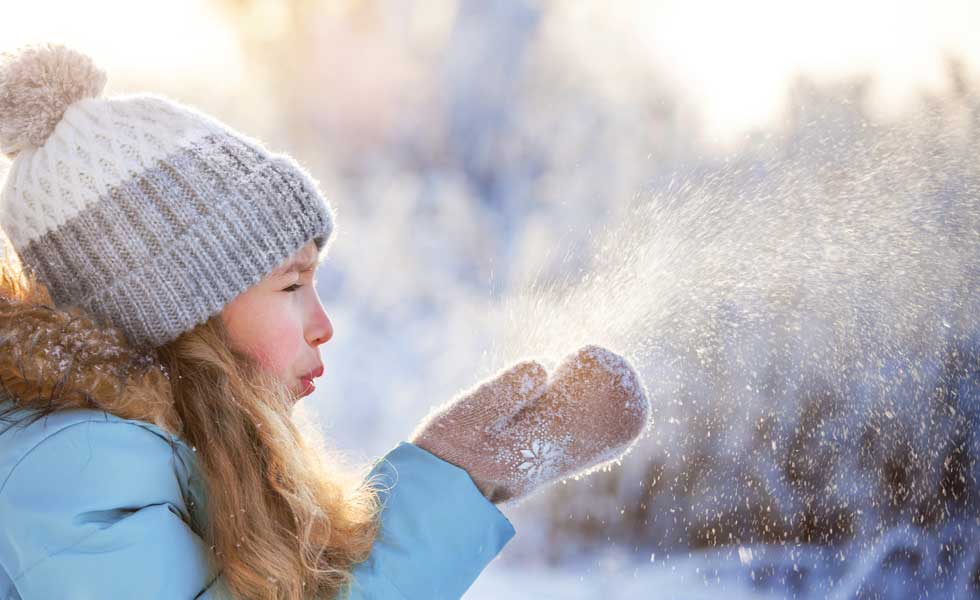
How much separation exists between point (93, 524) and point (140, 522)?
1.5 inches

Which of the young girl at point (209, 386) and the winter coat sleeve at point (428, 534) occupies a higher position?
the young girl at point (209, 386)

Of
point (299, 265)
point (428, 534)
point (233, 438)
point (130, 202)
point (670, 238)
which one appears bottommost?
point (670, 238)

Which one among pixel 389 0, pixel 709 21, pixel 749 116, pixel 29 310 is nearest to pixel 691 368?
pixel 749 116

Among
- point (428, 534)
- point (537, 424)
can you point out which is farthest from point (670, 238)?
point (428, 534)

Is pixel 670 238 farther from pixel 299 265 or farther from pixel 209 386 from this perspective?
pixel 209 386

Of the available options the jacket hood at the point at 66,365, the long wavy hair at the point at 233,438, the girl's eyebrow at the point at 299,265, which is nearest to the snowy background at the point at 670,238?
the girl's eyebrow at the point at 299,265

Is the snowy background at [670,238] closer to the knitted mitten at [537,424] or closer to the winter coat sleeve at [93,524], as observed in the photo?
the knitted mitten at [537,424]

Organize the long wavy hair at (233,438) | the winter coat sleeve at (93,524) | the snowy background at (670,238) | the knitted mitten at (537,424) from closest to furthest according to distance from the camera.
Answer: the winter coat sleeve at (93,524)
the long wavy hair at (233,438)
the knitted mitten at (537,424)
the snowy background at (670,238)

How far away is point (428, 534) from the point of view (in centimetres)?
88

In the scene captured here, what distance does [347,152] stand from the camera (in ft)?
8.83

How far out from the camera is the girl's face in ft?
3.29

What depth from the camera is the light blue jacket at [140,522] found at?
732mm

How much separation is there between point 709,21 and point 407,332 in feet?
4.38

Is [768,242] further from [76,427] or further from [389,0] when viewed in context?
[76,427]
